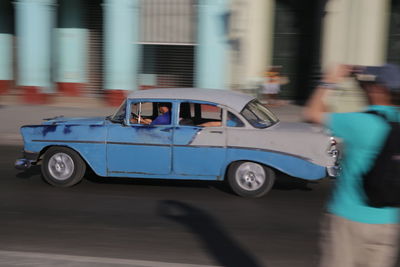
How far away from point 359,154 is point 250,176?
452cm

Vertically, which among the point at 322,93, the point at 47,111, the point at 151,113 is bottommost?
the point at 47,111

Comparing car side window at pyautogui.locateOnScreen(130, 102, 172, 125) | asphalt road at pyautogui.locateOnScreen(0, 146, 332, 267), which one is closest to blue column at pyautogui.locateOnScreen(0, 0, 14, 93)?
asphalt road at pyautogui.locateOnScreen(0, 146, 332, 267)

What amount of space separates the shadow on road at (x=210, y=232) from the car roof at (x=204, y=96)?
149 cm

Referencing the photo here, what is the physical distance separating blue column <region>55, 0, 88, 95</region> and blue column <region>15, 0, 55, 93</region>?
862mm

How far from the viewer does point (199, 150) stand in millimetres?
7441

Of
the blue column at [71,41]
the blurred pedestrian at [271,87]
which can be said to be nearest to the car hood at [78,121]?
the blurred pedestrian at [271,87]

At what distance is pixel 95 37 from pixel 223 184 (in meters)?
10.6

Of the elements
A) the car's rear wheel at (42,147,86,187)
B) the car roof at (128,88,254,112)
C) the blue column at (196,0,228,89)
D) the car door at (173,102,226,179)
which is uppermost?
the blue column at (196,0,228,89)

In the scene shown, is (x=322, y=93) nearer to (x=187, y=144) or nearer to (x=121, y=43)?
(x=187, y=144)

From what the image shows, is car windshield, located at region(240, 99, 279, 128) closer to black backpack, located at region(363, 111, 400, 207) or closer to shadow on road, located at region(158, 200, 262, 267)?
shadow on road, located at region(158, 200, 262, 267)

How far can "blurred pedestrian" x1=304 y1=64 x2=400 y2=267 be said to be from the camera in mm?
2898

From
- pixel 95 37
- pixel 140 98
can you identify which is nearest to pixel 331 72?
pixel 140 98

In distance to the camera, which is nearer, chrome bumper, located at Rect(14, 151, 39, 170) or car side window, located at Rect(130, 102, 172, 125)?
car side window, located at Rect(130, 102, 172, 125)

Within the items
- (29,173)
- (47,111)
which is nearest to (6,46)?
(47,111)
